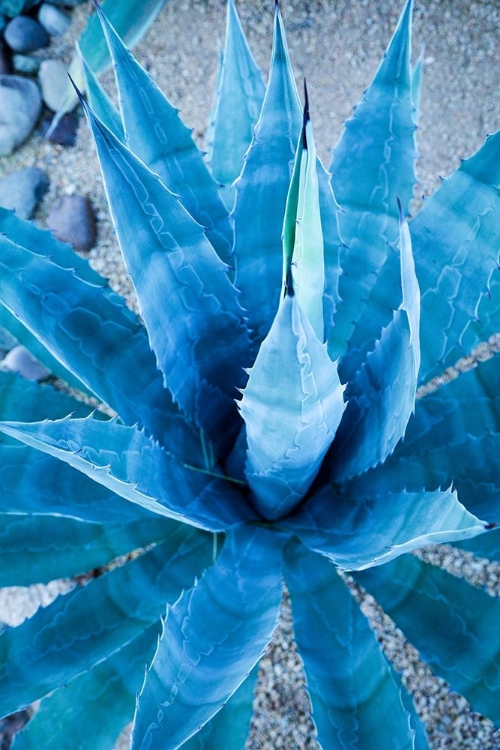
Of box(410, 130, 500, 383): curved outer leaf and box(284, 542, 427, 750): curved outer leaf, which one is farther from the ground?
box(410, 130, 500, 383): curved outer leaf

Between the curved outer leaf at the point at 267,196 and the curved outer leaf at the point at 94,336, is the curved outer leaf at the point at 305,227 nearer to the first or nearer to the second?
the curved outer leaf at the point at 267,196

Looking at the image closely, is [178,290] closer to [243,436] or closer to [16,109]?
→ [243,436]

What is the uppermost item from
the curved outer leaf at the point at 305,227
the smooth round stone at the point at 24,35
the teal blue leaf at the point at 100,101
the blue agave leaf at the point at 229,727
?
the curved outer leaf at the point at 305,227

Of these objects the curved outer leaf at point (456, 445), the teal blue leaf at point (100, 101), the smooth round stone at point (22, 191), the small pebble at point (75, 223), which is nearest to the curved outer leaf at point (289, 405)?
the curved outer leaf at point (456, 445)

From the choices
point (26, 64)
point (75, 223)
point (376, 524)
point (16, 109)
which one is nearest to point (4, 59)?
point (26, 64)

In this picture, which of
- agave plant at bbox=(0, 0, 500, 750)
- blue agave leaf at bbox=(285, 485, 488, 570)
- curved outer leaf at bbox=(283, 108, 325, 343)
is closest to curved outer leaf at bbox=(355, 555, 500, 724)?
agave plant at bbox=(0, 0, 500, 750)

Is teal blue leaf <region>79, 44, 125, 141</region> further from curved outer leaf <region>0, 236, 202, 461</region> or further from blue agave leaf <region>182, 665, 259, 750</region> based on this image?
blue agave leaf <region>182, 665, 259, 750</region>
